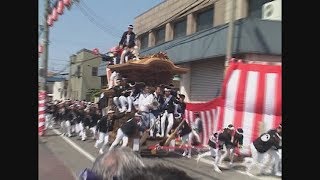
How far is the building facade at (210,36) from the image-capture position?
1333 cm

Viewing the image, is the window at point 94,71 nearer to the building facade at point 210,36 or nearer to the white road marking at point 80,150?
the white road marking at point 80,150

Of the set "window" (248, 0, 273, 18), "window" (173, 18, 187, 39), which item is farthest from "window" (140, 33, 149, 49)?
"window" (248, 0, 273, 18)

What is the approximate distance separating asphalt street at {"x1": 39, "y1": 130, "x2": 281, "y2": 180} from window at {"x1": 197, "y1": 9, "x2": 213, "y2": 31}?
7.02 meters

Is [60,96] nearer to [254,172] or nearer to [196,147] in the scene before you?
[196,147]

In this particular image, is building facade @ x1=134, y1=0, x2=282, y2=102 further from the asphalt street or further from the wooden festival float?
the asphalt street

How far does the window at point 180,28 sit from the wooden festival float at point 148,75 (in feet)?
27.1

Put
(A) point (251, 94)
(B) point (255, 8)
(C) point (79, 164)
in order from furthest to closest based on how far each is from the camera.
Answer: (B) point (255, 8)
(C) point (79, 164)
(A) point (251, 94)

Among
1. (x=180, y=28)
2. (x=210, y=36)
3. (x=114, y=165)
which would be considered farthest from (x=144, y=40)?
(x=114, y=165)

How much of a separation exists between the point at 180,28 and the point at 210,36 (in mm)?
5737

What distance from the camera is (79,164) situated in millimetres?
10297

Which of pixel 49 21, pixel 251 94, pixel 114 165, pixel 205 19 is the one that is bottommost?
pixel 114 165

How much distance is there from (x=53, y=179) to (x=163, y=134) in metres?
4.81

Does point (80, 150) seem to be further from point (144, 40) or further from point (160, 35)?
point (144, 40)
